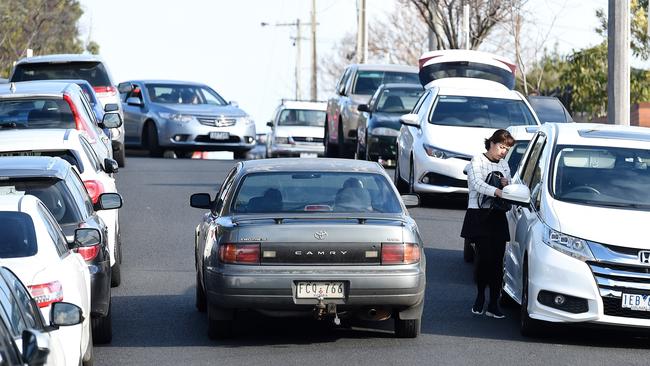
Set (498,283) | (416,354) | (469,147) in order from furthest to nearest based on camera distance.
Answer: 1. (469,147)
2. (498,283)
3. (416,354)

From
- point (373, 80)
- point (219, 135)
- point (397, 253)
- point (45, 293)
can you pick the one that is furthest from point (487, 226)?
point (219, 135)

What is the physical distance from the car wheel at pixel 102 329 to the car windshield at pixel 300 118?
30510 mm

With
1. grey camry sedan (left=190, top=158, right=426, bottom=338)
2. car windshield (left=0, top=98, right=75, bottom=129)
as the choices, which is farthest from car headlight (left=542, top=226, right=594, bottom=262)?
car windshield (left=0, top=98, right=75, bottom=129)

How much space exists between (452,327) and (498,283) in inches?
31.7

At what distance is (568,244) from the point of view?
39.7 ft

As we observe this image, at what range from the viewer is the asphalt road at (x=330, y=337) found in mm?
11453

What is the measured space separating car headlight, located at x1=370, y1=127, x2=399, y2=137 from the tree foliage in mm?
33517

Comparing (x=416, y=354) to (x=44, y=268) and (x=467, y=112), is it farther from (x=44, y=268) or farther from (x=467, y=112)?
(x=467, y=112)

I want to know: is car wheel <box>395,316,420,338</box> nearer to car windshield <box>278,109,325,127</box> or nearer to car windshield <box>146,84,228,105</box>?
car windshield <box>146,84,228,105</box>

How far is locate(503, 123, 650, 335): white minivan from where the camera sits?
11898 mm

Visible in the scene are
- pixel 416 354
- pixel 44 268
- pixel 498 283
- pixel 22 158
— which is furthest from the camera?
pixel 498 283

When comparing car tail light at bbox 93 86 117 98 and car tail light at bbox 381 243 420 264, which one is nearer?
car tail light at bbox 381 243 420 264

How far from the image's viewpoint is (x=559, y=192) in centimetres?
1287

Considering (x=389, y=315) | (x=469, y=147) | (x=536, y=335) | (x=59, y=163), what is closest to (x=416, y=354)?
(x=389, y=315)
